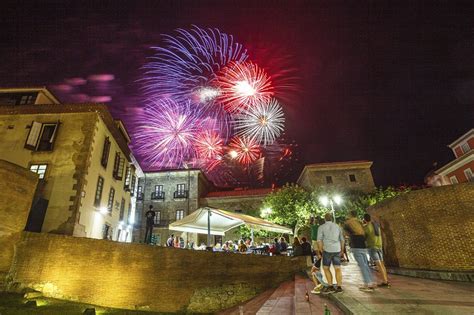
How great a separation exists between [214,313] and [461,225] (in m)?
9.10

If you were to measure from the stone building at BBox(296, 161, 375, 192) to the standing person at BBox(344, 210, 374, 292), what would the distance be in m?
25.8

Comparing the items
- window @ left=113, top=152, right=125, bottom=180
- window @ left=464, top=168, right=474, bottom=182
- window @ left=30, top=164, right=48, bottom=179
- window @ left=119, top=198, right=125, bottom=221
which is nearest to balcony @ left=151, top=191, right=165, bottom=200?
window @ left=119, top=198, right=125, bottom=221

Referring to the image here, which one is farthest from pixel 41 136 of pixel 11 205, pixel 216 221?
pixel 216 221

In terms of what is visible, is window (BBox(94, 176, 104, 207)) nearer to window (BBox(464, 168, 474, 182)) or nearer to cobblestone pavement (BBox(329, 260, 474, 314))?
cobblestone pavement (BBox(329, 260, 474, 314))

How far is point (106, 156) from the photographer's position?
1736cm

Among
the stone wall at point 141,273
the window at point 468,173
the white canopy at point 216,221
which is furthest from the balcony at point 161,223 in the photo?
the window at point 468,173

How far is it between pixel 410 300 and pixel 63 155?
17135 millimetres

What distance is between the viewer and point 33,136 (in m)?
14.8

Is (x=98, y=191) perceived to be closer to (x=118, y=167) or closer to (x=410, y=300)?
(x=118, y=167)

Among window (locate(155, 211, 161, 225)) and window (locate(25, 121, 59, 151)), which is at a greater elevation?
window (locate(25, 121, 59, 151))

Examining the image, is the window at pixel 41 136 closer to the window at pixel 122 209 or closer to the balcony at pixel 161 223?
the window at pixel 122 209

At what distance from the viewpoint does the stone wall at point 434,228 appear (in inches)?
291

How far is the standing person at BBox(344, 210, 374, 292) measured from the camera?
5.55 metres

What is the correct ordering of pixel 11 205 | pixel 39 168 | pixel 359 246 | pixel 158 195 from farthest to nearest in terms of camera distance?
pixel 158 195 < pixel 39 168 < pixel 11 205 < pixel 359 246
